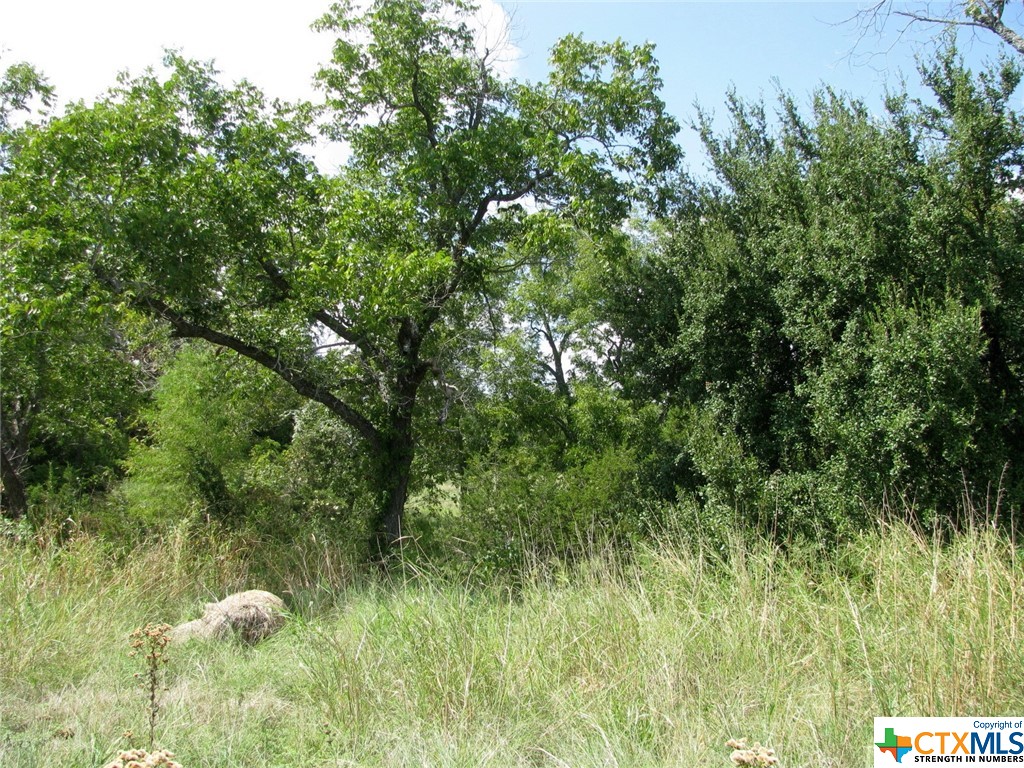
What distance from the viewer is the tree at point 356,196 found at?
8.29 meters

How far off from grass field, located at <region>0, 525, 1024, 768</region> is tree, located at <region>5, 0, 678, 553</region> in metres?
4.03

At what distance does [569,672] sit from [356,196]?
21.5ft

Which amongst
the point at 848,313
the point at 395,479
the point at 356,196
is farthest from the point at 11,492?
the point at 848,313

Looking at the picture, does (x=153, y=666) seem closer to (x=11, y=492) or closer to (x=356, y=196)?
(x=356, y=196)

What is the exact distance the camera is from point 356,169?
10469 mm

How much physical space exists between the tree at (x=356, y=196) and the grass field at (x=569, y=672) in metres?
4.03

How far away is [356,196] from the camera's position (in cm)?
895

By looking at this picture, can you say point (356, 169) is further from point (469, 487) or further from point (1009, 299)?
point (1009, 299)

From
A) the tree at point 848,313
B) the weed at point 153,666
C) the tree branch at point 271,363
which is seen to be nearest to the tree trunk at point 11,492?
the tree branch at point 271,363

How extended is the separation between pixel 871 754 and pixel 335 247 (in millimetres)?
7619

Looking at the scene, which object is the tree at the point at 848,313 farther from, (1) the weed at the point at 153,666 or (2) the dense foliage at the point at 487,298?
(1) the weed at the point at 153,666

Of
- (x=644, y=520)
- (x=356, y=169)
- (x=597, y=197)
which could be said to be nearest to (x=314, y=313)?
(x=356, y=169)

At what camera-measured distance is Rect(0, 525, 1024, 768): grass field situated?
11.4 feet

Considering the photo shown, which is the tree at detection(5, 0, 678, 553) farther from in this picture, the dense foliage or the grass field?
the grass field
